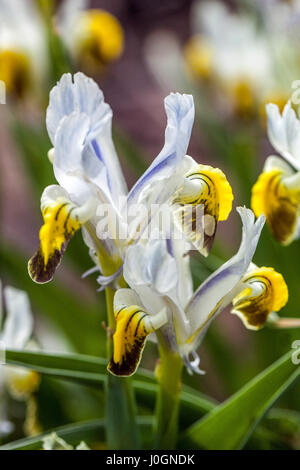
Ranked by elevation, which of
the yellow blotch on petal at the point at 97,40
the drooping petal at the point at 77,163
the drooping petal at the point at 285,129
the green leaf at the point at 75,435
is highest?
the yellow blotch on petal at the point at 97,40

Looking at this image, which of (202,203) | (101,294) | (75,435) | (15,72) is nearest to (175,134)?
(202,203)

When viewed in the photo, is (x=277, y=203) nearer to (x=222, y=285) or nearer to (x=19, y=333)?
(x=222, y=285)

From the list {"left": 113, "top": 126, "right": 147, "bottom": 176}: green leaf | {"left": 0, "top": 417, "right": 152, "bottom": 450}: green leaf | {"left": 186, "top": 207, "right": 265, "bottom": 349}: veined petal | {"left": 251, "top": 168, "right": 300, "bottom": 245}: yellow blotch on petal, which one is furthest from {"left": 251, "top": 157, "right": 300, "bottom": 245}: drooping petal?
{"left": 113, "top": 126, "right": 147, "bottom": 176}: green leaf

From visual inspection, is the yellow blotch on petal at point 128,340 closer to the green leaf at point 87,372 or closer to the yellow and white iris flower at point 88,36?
the green leaf at point 87,372

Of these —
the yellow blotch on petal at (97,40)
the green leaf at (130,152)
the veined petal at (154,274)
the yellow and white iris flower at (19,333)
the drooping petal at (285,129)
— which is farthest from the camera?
the yellow blotch on petal at (97,40)

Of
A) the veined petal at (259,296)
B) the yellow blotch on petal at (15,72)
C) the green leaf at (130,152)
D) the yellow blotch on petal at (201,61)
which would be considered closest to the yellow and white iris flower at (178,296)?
the veined petal at (259,296)

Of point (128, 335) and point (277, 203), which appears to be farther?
point (277, 203)
